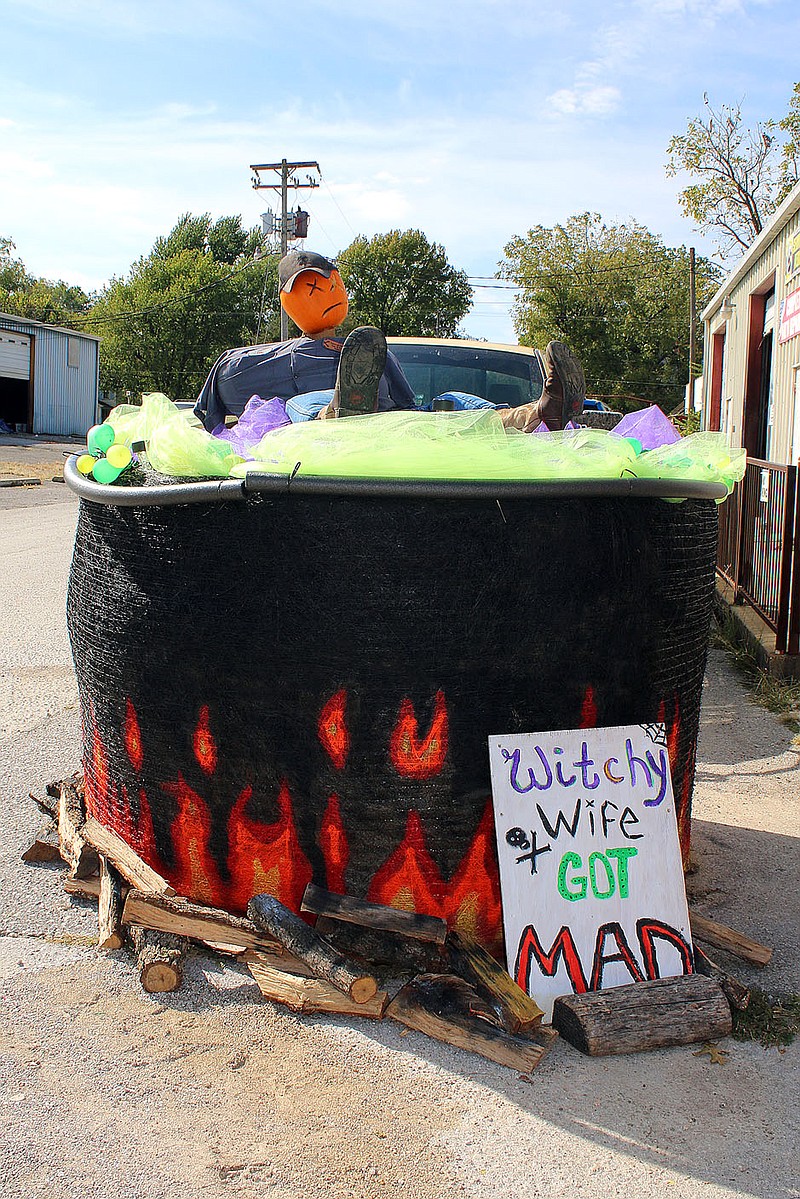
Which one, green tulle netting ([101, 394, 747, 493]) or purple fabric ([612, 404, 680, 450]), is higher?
purple fabric ([612, 404, 680, 450])

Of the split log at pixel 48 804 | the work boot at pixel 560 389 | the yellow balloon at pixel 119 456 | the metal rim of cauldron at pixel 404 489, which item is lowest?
the split log at pixel 48 804

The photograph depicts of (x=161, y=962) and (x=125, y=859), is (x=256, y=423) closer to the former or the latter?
(x=125, y=859)

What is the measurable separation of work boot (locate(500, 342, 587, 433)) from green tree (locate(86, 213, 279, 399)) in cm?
5311

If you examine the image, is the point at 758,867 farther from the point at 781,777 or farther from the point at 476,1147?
the point at 476,1147

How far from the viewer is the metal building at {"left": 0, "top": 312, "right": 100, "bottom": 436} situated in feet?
124

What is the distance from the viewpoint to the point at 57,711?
18.8ft

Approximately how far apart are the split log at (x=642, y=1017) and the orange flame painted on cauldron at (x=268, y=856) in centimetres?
82

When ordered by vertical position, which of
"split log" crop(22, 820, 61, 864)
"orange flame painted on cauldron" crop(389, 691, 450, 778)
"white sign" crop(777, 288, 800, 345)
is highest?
"white sign" crop(777, 288, 800, 345)

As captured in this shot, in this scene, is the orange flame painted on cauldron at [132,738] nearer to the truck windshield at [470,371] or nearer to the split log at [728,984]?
the split log at [728,984]

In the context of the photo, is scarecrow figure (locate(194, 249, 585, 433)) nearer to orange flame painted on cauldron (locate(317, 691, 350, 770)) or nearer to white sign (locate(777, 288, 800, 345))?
orange flame painted on cauldron (locate(317, 691, 350, 770))

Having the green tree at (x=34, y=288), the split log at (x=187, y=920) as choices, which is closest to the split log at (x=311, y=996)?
the split log at (x=187, y=920)

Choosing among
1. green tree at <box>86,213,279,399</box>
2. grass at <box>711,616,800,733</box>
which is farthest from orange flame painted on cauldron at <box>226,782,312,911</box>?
green tree at <box>86,213,279,399</box>

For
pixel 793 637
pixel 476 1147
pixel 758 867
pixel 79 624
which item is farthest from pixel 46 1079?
pixel 793 637

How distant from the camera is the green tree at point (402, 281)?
48.8 meters
